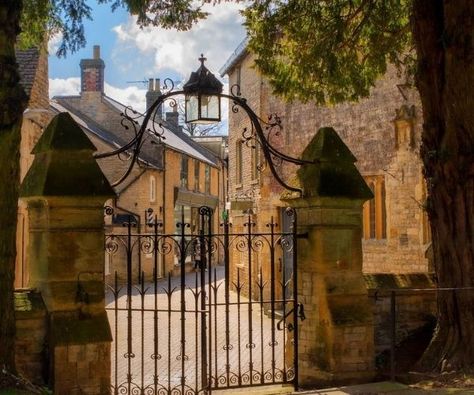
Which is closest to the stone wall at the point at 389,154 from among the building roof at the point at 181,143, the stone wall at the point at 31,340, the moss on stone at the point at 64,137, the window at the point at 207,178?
the moss on stone at the point at 64,137

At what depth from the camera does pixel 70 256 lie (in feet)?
23.6

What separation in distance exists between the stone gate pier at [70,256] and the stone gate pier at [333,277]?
2.57m

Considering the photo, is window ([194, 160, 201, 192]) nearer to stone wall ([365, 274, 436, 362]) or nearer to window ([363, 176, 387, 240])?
window ([363, 176, 387, 240])

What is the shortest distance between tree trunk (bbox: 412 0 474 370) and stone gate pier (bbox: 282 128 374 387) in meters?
0.84

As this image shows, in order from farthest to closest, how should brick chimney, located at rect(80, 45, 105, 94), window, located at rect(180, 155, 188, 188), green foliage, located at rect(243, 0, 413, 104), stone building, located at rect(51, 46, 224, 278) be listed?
1. window, located at rect(180, 155, 188, 188)
2. brick chimney, located at rect(80, 45, 105, 94)
3. stone building, located at rect(51, 46, 224, 278)
4. green foliage, located at rect(243, 0, 413, 104)

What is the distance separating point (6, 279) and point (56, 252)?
0.90m

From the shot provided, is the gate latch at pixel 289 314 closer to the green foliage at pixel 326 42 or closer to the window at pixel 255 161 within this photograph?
the green foliage at pixel 326 42

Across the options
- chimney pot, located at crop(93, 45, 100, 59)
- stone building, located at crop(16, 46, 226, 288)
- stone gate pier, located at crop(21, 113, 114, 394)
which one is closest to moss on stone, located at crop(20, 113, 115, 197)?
stone gate pier, located at crop(21, 113, 114, 394)

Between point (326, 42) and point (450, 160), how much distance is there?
383 centimetres

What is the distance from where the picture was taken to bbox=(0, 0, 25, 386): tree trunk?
6.23 m

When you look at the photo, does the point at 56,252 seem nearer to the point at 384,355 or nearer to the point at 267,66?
the point at 384,355

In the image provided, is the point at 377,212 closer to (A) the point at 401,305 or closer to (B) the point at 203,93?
(A) the point at 401,305

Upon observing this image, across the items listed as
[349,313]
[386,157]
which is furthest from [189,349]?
[386,157]

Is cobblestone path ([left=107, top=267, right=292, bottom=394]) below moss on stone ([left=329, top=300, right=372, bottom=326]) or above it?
below
